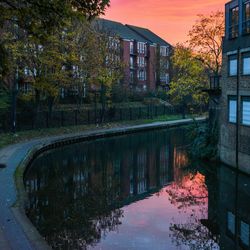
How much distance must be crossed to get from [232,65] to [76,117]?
80.2ft

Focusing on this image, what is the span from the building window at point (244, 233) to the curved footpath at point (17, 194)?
259 inches

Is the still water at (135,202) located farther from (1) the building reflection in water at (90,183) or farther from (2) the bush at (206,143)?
(2) the bush at (206,143)

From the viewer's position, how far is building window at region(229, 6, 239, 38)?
24688mm

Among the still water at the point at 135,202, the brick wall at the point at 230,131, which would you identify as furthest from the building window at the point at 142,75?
the brick wall at the point at 230,131

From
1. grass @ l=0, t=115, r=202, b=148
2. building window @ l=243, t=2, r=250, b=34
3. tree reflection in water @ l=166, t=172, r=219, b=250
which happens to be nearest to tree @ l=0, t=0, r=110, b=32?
tree reflection in water @ l=166, t=172, r=219, b=250

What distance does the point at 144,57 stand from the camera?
8738 centimetres

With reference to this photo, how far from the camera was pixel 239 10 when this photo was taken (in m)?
24.2

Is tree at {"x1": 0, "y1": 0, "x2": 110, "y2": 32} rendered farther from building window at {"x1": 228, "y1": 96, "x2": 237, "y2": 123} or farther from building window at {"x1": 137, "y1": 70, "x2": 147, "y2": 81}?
building window at {"x1": 137, "y1": 70, "x2": 147, "y2": 81}

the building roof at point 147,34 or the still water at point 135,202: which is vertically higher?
the building roof at point 147,34

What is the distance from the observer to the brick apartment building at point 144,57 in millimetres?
81938

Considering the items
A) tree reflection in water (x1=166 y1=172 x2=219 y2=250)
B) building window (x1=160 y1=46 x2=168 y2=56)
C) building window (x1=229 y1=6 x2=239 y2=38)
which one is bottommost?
tree reflection in water (x1=166 y1=172 x2=219 y2=250)

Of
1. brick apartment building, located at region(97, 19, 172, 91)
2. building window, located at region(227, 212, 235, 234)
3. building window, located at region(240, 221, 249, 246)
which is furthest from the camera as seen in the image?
brick apartment building, located at region(97, 19, 172, 91)

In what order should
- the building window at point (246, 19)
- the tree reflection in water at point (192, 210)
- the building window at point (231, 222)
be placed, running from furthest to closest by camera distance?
1. the building window at point (246, 19)
2. the building window at point (231, 222)
3. the tree reflection in water at point (192, 210)

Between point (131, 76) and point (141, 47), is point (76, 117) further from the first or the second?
point (141, 47)
